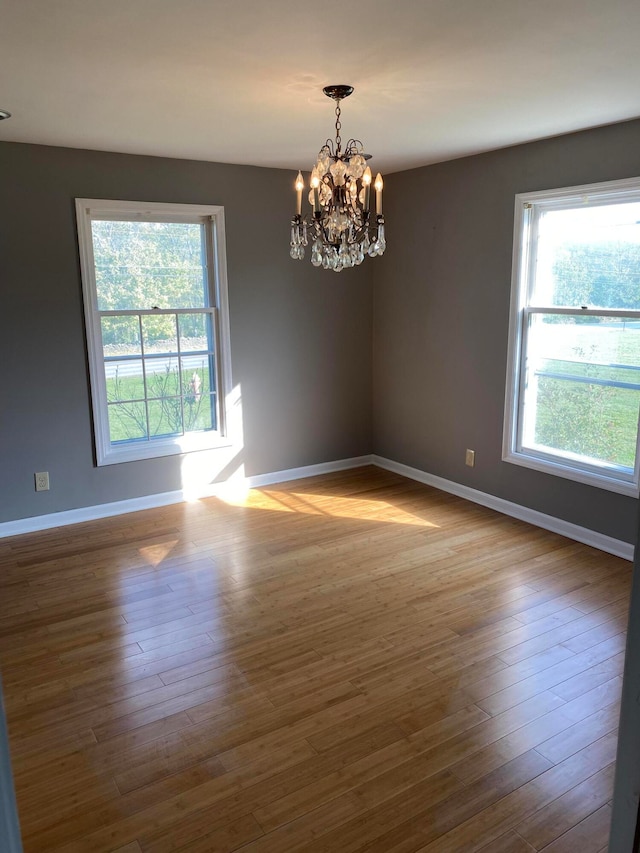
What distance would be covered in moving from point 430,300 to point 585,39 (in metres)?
2.77

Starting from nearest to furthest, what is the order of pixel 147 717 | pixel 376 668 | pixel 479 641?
1. pixel 147 717
2. pixel 376 668
3. pixel 479 641

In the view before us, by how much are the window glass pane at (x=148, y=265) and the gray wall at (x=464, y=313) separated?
1.64 meters

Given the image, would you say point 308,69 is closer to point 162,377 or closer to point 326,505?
point 162,377

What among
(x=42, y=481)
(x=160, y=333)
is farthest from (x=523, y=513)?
(x=42, y=481)

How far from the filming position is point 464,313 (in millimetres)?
4742

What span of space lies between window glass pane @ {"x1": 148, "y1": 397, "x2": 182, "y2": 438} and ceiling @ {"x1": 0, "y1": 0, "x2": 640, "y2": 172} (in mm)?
1796

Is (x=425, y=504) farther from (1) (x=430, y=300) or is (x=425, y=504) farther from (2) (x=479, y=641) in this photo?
(2) (x=479, y=641)

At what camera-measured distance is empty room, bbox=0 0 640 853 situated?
2.13 metres

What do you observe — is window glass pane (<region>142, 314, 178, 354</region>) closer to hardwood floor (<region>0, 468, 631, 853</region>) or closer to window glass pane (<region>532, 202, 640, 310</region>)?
hardwood floor (<region>0, 468, 631, 853</region>)

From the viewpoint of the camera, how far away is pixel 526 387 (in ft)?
14.4

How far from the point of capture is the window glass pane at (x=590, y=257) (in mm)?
3668

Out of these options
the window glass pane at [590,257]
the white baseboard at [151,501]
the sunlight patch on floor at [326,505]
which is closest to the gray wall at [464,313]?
the window glass pane at [590,257]

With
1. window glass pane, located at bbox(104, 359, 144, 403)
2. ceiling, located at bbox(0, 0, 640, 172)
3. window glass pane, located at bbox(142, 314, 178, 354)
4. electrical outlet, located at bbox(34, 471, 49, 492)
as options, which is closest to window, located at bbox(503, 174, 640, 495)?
ceiling, located at bbox(0, 0, 640, 172)

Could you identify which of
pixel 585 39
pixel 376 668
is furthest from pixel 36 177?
pixel 376 668
